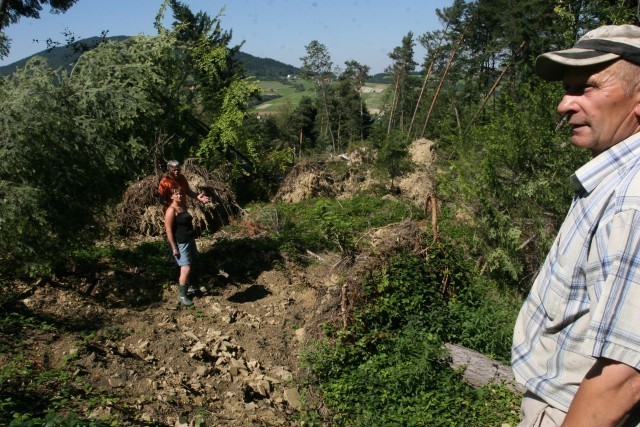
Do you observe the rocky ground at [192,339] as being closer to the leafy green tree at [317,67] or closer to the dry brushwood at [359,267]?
the dry brushwood at [359,267]

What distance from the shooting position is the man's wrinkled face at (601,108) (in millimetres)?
1475

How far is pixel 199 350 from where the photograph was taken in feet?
21.5

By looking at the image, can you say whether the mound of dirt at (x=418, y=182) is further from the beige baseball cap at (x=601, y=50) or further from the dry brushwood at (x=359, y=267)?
the beige baseball cap at (x=601, y=50)

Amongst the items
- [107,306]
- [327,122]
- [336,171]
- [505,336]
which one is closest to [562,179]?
[505,336]

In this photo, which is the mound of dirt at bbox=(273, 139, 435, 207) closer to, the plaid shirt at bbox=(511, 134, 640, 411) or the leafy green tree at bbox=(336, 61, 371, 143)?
the plaid shirt at bbox=(511, 134, 640, 411)

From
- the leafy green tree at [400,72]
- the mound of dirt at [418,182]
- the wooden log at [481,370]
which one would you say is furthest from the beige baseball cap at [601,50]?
the leafy green tree at [400,72]

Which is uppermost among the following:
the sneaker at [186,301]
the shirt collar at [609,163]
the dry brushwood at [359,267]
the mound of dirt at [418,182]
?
the shirt collar at [609,163]

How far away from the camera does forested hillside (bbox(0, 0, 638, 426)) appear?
5.44m

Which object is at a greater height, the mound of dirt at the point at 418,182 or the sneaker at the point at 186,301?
the sneaker at the point at 186,301

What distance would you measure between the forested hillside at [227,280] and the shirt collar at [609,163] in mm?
3774

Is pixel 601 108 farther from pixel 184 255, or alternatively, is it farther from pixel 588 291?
pixel 184 255

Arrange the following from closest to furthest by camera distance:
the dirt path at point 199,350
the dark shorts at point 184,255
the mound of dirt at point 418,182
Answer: the dirt path at point 199,350 → the dark shorts at point 184,255 → the mound of dirt at point 418,182

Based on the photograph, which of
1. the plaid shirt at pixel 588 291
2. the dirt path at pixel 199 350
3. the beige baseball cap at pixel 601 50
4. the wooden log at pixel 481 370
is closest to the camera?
the plaid shirt at pixel 588 291

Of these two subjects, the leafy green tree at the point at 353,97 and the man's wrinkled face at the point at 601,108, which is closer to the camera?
the man's wrinkled face at the point at 601,108
